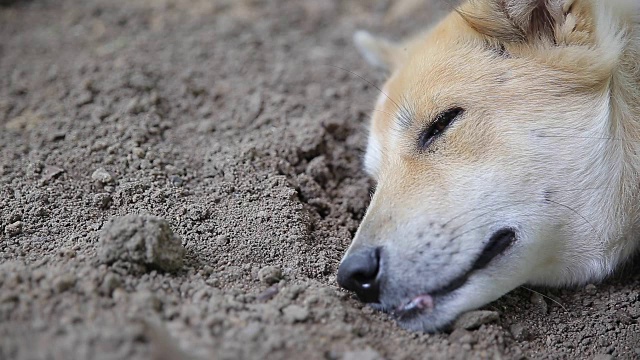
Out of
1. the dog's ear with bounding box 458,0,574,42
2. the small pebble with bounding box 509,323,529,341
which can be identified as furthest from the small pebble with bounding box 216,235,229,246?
the dog's ear with bounding box 458,0,574,42

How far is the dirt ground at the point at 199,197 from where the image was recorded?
7.43 ft

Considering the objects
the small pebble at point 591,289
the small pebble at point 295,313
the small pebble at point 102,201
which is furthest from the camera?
the small pebble at point 102,201

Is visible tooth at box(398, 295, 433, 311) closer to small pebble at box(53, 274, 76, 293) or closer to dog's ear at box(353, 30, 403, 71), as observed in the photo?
small pebble at box(53, 274, 76, 293)

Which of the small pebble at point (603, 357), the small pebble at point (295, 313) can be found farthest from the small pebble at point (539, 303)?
the small pebble at point (295, 313)

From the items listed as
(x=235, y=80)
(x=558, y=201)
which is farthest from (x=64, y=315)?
(x=235, y=80)

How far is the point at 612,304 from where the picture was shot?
2.94 m

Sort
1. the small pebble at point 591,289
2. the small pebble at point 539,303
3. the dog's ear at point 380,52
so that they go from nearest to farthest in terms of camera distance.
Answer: the small pebble at point 539,303 < the small pebble at point 591,289 < the dog's ear at point 380,52

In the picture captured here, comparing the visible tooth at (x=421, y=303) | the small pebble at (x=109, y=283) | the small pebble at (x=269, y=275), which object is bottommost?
the visible tooth at (x=421, y=303)

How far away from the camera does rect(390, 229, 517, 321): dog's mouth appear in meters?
2.61

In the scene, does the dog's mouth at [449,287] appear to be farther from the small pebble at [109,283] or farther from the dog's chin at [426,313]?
the small pebble at [109,283]

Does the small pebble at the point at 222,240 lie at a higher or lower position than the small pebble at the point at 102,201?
lower

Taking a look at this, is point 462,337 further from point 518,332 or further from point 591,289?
point 591,289

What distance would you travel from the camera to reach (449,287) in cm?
263

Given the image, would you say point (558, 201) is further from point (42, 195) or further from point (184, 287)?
point (42, 195)
